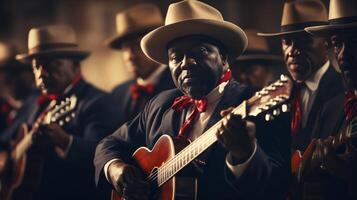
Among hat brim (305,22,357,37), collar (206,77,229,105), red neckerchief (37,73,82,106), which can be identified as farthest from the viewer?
red neckerchief (37,73,82,106)

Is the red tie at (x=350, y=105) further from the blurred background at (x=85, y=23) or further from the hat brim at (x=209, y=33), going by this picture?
the blurred background at (x=85, y=23)

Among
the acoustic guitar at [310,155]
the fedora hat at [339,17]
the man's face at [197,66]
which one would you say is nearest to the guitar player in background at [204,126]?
the man's face at [197,66]

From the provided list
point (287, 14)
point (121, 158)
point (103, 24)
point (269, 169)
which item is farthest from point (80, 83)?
point (103, 24)

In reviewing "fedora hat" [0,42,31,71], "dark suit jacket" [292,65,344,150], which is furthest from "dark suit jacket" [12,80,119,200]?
"fedora hat" [0,42,31,71]

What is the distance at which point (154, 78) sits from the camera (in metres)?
7.64

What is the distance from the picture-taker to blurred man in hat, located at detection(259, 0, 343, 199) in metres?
5.98

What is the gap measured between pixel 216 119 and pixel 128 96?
6.84 feet

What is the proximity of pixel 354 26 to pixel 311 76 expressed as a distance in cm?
55

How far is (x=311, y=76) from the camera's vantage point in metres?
6.12

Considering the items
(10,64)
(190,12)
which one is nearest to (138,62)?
(190,12)

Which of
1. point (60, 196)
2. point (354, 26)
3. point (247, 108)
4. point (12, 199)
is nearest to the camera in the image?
point (247, 108)

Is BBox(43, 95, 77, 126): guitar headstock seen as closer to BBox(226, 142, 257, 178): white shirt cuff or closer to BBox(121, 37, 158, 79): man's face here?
BBox(121, 37, 158, 79): man's face

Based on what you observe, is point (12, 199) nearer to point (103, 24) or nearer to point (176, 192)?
point (176, 192)

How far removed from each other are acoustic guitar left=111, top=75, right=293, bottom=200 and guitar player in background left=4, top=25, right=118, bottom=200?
3.18 ft
